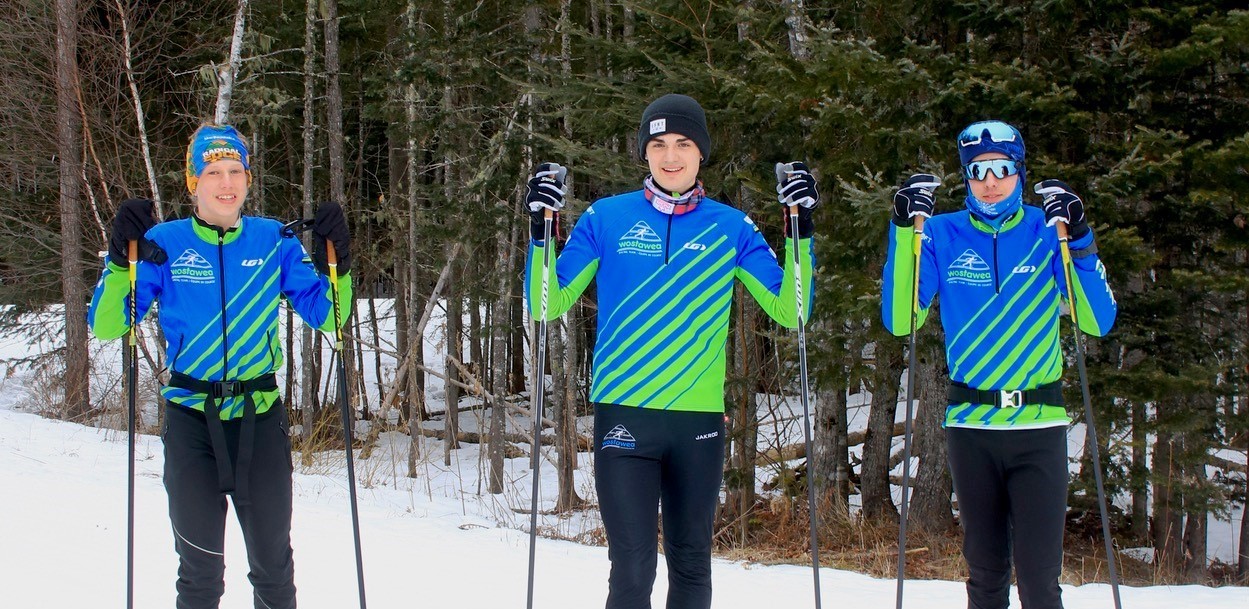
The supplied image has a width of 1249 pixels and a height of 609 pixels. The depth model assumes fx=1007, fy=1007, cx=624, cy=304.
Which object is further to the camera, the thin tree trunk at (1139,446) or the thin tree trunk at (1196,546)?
the thin tree trunk at (1196,546)

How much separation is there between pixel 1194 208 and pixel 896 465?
666 cm

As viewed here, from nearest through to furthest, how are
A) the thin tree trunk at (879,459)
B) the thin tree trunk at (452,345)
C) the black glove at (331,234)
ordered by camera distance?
the black glove at (331,234) → the thin tree trunk at (879,459) → the thin tree trunk at (452,345)

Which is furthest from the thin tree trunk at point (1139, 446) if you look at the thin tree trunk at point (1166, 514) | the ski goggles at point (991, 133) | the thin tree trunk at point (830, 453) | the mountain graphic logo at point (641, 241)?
the mountain graphic logo at point (641, 241)

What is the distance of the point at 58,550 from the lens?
5551 millimetres

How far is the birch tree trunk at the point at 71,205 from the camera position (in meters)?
13.2

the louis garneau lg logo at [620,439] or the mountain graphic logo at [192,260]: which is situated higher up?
the mountain graphic logo at [192,260]

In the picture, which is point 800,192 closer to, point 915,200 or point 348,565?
point 915,200

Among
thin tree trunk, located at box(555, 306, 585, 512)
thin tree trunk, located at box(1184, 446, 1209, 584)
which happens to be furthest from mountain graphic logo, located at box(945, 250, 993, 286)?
thin tree trunk, located at box(555, 306, 585, 512)

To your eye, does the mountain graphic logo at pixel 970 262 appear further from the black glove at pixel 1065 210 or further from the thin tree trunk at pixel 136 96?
the thin tree trunk at pixel 136 96

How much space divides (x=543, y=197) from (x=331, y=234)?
0.83m

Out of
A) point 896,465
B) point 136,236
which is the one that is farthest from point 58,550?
point 896,465

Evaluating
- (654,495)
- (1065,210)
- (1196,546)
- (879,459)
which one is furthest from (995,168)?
(879,459)

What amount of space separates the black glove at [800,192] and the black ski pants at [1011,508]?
894 millimetres

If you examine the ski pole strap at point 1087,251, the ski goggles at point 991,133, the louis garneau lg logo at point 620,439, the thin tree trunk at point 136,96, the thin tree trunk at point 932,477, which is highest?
the thin tree trunk at point 136,96
